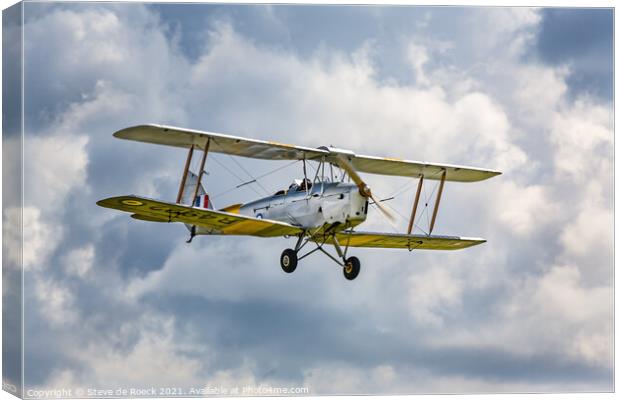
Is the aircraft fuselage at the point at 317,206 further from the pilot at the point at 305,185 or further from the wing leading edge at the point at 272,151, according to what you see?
the wing leading edge at the point at 272,151

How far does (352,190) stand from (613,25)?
598 cm

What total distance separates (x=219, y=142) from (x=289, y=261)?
2.52 metres

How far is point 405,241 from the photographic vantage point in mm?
23531

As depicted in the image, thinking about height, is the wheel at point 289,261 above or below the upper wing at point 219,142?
below

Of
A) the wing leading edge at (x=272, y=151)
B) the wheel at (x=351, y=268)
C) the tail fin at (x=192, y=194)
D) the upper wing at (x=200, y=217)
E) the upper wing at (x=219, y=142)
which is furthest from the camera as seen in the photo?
the tail fin at (x=192, y=194)

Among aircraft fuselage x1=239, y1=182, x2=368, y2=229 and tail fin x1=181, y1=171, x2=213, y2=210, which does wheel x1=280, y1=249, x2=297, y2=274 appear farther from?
tail fin x1=181, y1=171, x2=213, y2=210

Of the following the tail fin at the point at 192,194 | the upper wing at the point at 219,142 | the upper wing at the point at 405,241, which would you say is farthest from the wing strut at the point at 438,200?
the tail fin at the point at 192,194

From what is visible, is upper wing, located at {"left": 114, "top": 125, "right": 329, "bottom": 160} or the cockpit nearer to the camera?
upper wing, located at {"left": 114, "top": 125, "right": 329, "bottom": 160}

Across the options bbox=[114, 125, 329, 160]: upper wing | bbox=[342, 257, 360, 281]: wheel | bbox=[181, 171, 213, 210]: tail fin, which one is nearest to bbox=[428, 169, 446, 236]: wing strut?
bbox=[342, 257, 360, 281]: wheel

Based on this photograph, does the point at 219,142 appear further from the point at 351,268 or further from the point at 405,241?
the point at 405,241

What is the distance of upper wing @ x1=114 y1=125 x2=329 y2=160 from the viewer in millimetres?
20250

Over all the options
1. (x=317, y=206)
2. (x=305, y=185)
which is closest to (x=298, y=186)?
(x=305, y=185)

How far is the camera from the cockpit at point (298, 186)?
21453mm

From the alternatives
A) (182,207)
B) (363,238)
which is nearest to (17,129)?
(182,207)
